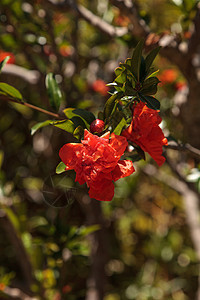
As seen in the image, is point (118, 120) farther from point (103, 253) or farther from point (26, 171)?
point (26, 171)

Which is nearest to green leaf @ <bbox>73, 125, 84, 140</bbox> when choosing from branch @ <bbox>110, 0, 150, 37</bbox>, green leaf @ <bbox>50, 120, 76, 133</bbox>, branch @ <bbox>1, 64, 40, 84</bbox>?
green leaf @ <bbox>50, 120, 76, 133</bbox>

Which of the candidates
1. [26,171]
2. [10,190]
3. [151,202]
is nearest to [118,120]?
[10,190]

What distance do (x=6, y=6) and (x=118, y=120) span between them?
86cm

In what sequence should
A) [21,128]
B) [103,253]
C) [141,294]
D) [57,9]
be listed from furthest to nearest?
[21,128] < [141,294] < [103,253] < [57,9]

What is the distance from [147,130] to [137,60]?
4.5 inches

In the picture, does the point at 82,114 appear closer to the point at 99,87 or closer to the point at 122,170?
the point at 122,170

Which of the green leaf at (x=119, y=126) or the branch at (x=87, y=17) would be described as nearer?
the green leaf at (x=119, y=126)

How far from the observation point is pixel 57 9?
1023mm

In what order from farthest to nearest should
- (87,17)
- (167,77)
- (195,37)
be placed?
(167,77) → (87,17) → (195,37)

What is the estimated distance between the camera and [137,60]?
49 cm

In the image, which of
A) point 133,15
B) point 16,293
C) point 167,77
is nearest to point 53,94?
point 133,15

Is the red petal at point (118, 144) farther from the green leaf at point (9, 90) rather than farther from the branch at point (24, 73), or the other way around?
the branch at point (24, 73)

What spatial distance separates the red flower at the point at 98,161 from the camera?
18.3 inches

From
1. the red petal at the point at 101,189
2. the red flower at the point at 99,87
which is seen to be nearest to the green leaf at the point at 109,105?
the red petal at the point at 101,189
